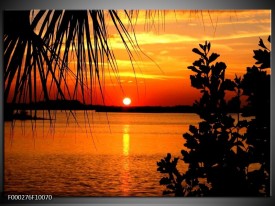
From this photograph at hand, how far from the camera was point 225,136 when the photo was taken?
2572 millimetres

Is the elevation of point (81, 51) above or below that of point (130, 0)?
below

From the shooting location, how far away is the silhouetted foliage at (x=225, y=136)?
99.0 inches

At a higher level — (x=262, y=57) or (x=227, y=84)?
(x=262, y=57)

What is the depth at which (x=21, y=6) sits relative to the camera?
6.65ft

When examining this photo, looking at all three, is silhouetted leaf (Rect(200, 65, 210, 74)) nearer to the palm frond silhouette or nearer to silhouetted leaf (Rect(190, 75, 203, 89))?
silhouetted leaf (Rect(190, 75, 203, 89))

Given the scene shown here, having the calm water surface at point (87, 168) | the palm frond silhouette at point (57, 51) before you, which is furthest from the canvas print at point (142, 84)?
the calm water surface at point (87, 168)

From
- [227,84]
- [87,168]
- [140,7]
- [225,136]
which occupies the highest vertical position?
[140,7]

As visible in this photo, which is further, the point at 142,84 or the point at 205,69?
the point at 142,84

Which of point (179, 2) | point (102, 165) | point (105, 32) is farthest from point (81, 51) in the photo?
point (102, 165)

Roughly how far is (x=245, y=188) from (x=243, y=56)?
5134 mm

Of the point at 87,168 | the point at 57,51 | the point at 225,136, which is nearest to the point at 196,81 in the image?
the point at 225,136

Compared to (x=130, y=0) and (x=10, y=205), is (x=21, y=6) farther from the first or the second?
(x=10, y=205)

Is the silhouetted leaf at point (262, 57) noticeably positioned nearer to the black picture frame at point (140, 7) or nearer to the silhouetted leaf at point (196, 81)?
the silhouetted leaf at point (196, 81)

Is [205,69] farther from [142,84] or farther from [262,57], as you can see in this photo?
[142,84]
